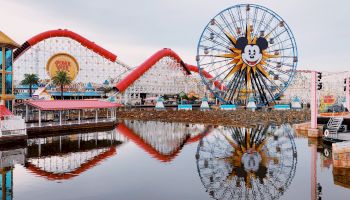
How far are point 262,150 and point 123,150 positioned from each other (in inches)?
379

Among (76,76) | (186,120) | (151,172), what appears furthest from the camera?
(76,76)

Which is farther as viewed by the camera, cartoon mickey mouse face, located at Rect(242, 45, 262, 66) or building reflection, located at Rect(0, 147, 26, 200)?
cartoon mickey mouse face, located at Rect(242, 45, 262, 66)

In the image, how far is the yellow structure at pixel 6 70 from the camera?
27391 millimetres

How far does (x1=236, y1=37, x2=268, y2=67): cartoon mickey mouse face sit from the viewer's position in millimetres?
50750

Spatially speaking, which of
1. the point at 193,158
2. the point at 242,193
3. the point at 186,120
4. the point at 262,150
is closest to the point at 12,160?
the point at 193,158

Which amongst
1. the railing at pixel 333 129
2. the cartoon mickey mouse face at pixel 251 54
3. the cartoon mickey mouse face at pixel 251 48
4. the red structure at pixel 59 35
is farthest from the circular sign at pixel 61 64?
the railing at pixel 333 129

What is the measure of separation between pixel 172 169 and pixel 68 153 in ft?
26.9

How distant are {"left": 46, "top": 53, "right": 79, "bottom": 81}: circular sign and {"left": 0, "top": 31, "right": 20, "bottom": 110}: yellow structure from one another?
40.6m

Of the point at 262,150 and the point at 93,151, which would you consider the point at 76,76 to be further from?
Result: the point at 262,150

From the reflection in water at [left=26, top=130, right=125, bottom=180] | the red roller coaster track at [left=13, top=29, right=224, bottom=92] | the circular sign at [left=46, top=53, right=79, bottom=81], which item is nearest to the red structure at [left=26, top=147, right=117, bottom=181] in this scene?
the reflection in water at [left=26, top=130, right=125, bottom=180]

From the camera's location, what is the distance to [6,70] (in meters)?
28.2

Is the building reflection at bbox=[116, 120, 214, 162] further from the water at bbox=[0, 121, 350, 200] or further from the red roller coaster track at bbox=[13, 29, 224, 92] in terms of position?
the red roller coaster track at bbox=[13, 29, 224, 92]

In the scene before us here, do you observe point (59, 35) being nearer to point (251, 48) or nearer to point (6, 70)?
point (251, 48)

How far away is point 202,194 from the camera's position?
13.1 meters
